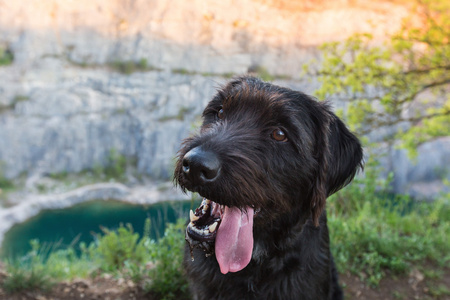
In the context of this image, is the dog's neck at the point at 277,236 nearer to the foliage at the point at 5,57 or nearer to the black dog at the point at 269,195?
the black dog at the point at 269,195

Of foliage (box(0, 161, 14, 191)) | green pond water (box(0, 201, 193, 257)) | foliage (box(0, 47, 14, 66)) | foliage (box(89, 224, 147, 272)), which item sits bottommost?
foliage (box(0, 161, 14, 191))

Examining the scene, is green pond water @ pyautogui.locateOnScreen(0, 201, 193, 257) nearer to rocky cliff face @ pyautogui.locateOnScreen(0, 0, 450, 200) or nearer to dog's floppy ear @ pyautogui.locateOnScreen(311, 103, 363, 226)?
rocky cliff face @ pyautogui.locateOnScreen(0, 0, 450, 200)

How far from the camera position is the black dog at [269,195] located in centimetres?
204

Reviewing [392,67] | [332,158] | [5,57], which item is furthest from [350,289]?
[5,57]

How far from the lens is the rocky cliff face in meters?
64.2

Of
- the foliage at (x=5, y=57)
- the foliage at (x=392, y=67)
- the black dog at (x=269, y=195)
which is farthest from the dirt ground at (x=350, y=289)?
the foliage at (x=5, y=57)

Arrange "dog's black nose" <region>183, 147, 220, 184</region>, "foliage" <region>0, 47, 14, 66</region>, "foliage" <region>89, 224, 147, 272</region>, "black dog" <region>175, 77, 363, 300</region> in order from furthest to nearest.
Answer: "foliage" <region>0, 47, 14, 66</region>, "foliage" <region>89, 224, 147, 272</region>, "black dog" <region>175, 77, 363, 300</region>, "dog's black nose" <region>183, 147, 220, 184</region>

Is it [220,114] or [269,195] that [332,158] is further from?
[220,114]

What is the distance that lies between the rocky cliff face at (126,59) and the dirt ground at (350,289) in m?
60.6

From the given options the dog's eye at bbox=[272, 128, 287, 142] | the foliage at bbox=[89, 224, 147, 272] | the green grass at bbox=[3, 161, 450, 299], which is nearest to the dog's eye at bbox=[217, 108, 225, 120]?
the dog's eye at bbox=[272, 128, 287, 142]

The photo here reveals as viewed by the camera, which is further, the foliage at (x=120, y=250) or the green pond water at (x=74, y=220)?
the green pond water at (x=74, y=220)

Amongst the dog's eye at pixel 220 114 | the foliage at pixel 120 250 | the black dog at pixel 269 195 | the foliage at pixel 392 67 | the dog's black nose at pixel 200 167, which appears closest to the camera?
the dog's black nose at pixel 200 167

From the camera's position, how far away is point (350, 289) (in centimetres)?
377

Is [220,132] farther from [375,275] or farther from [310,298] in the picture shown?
[375,275]
